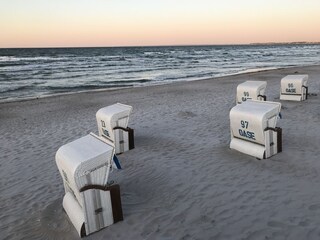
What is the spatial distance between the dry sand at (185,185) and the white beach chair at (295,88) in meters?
2.69

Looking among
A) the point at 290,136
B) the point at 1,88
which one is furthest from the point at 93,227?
the point at 1,88

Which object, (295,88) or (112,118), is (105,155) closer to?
(112,118)

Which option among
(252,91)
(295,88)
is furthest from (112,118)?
(295,88)

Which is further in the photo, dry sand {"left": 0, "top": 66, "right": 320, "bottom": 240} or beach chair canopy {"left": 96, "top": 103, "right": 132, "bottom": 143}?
beach chair canopy {"left": 96, "top": 103, "right": 132, "bottom": 143}

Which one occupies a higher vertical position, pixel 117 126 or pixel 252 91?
pixel 252 91

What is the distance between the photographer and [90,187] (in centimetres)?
535

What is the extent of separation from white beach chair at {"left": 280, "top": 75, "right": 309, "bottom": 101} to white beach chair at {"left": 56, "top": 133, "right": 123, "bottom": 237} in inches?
521

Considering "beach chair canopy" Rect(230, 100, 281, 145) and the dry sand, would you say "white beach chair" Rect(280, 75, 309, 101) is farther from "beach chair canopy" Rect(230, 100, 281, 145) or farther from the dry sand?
"beach chair canopy" Rect(230, 100, 281, 145)

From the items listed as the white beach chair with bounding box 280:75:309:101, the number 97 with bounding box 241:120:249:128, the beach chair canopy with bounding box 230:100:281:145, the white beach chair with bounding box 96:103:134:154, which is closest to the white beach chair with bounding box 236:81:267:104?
the white beach chair with bounding box 280:75:309:101

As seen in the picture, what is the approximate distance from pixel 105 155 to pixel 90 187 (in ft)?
1.99

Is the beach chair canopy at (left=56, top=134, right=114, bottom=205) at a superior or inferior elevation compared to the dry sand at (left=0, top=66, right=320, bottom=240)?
superior

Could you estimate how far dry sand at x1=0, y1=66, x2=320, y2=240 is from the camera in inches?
219

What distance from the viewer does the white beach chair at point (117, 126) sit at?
9281mm

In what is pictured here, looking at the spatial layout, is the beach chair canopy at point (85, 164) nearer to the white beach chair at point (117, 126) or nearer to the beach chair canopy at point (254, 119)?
the white beach chair at point (117, 126)
